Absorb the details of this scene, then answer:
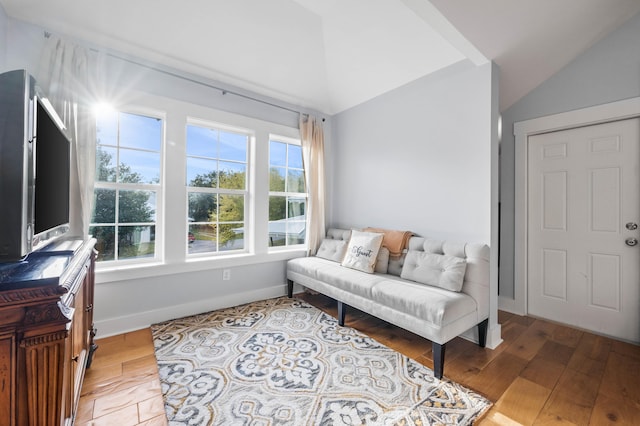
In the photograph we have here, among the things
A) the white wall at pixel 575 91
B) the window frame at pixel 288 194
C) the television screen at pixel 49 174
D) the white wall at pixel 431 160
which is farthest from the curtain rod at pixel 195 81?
the white wall at pixel 575 91

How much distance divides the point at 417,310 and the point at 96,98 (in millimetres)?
3078

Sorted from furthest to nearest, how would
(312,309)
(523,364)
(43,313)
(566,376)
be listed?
1. (312,309)
2. (523,364)
3. (566,376)
4. (43,313)

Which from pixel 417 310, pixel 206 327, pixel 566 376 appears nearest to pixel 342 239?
pixel 417 310

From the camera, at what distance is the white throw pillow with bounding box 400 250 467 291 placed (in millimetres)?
2129

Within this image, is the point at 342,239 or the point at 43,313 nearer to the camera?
the point at 43,313

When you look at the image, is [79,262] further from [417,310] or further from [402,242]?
[402,242]

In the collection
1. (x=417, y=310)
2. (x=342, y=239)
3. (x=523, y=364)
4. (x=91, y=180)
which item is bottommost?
(x=523, y=364)

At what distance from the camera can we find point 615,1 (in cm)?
209

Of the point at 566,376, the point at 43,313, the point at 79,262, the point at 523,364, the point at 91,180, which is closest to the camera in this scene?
the point at 43,313

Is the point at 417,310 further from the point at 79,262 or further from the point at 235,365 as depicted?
the point at 79,262

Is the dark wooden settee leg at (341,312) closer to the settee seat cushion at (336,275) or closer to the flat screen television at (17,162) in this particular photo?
the settee seat cushion at (336,275)

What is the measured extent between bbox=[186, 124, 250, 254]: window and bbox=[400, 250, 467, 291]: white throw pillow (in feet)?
6.36

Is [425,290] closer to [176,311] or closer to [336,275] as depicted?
[336,275]

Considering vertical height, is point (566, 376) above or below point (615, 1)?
below
